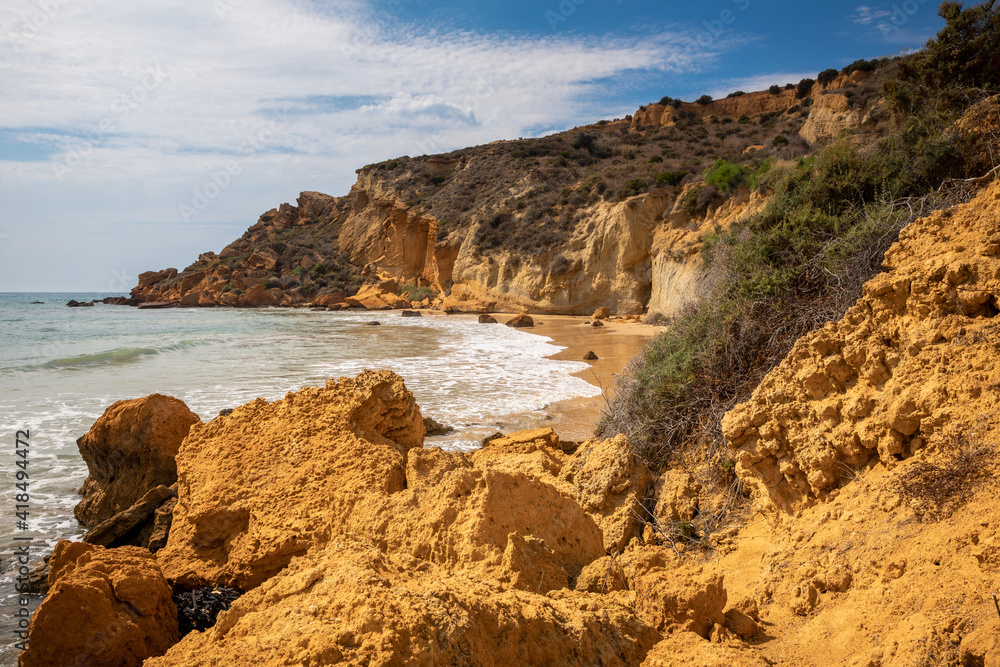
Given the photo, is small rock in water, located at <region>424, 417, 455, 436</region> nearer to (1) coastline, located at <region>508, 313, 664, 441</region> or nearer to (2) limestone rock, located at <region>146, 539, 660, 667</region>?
(1) coastline, located at <region>508, 313, 664, 441</region>

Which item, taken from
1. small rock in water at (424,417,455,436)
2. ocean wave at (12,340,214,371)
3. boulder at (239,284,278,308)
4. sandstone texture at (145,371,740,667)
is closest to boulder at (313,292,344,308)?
boulder at (239,284,278,308)

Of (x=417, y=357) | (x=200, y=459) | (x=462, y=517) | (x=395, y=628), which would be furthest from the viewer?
(x=417, y=357)

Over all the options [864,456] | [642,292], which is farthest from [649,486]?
[642,292]

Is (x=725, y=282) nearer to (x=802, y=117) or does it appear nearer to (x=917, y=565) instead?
(x=917, y=565)

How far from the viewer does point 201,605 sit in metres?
3.02

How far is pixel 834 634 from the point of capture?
91.4 inches

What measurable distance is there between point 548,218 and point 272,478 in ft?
104

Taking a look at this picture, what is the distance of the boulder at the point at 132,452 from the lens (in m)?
5.10

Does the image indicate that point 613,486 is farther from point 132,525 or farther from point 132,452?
point 132,452

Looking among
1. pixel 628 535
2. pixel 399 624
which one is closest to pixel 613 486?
pixel 628 535

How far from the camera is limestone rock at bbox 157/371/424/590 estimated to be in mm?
3121

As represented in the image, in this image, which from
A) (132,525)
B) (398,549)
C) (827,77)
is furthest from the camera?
(827,77)

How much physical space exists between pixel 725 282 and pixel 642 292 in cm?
2449

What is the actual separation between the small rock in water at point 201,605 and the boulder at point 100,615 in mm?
58
